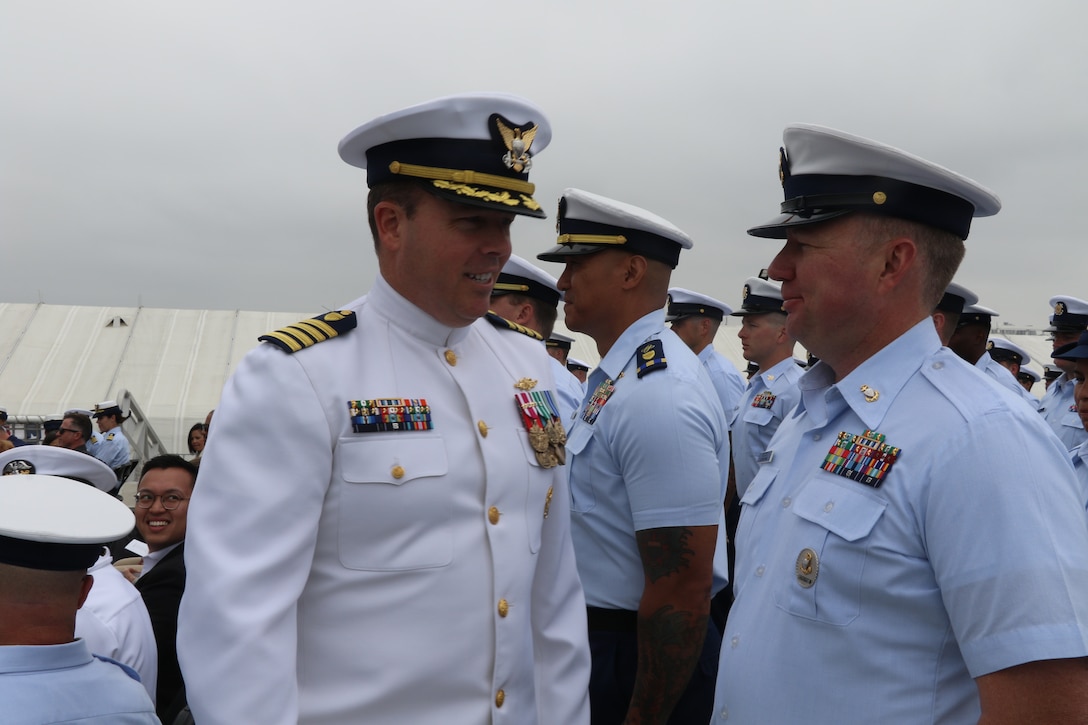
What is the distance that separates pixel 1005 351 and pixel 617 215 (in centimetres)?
1084

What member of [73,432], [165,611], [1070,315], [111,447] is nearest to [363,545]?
[165,611]

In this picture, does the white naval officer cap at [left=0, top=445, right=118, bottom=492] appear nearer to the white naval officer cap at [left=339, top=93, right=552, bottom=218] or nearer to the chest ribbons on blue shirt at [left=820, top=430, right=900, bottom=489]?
the white naval officer cap at [left=339, top=93, right=552, bottom=218]

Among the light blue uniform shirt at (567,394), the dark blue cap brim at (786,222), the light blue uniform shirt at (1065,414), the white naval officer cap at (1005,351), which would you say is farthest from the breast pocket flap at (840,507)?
the white naval officer cap at (1005,351)

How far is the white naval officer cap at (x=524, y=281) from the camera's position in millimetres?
5309

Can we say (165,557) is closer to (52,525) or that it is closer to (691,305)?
(52,525)

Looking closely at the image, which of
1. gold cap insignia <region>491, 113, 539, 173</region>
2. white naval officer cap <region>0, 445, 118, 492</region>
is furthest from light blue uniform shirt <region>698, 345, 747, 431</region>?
gold cap insignia <region>491, 113, 539, 173</region>

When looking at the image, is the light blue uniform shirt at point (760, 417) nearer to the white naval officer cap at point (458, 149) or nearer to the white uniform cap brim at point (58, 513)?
the white naval officer cap at point (458, 149)

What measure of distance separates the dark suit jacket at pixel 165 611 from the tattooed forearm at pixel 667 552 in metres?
2.06

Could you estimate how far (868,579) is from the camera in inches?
71.9

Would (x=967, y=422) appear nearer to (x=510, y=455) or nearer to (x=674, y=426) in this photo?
(x=510, y=455)

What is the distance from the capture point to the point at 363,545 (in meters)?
1.97

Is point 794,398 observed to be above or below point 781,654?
below

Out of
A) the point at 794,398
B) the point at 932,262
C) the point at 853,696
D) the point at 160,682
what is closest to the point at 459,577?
the point at 853,696

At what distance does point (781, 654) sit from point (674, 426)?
124 cm
